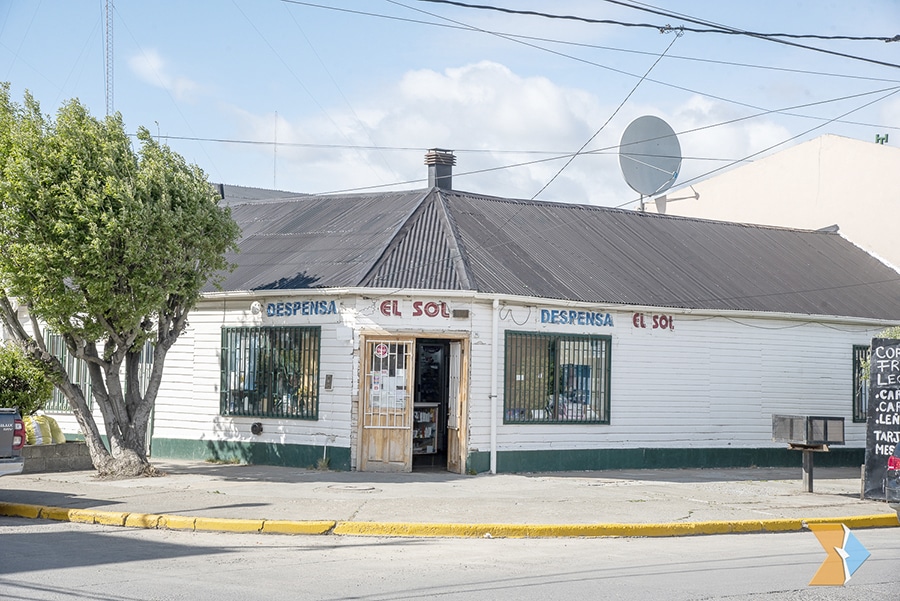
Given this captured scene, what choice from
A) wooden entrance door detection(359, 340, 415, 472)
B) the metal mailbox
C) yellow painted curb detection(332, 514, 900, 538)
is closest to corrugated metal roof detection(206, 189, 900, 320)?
wooden entrance door detection(359, 340, 415, 472)

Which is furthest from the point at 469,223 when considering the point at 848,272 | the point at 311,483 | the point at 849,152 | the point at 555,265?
the point at 849,152

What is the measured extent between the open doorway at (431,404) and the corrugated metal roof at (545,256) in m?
1.81

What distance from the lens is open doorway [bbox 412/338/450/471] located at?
18.3 metres

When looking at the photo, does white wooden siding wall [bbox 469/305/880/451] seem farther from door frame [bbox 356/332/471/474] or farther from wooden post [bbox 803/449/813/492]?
wooden post [bbox 803/449/813/492]

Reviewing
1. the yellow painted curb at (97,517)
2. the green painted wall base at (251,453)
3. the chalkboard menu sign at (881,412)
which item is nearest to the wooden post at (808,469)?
the chalkboard menu sign at (881,412)

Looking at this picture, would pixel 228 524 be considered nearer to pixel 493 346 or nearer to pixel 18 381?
pixel 493 346

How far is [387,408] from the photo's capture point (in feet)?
55.5

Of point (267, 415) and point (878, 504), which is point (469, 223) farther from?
point (878, 504)

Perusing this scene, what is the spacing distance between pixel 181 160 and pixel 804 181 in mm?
18215

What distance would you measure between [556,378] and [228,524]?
7695 millimetres

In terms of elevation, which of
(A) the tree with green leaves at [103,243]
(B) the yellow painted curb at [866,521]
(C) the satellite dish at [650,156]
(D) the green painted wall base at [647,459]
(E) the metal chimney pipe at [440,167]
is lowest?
(B) the yellow painted curb at [866,521]

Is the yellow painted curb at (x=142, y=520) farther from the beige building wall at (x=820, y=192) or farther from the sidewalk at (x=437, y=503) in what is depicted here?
the beige building wall at (x=820, y=192)

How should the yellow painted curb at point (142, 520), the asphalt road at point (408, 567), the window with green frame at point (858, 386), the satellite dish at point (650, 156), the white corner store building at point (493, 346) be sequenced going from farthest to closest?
1. the satellite dish at point (650, 156)
2. the window with green frame at point (858, 386)
3. the white corner store building at point (493, 346)
4. the yellow painted curb at point (142, 520)
5. the asphalt road at point (408, 567)

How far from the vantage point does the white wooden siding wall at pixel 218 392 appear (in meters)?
17.1
